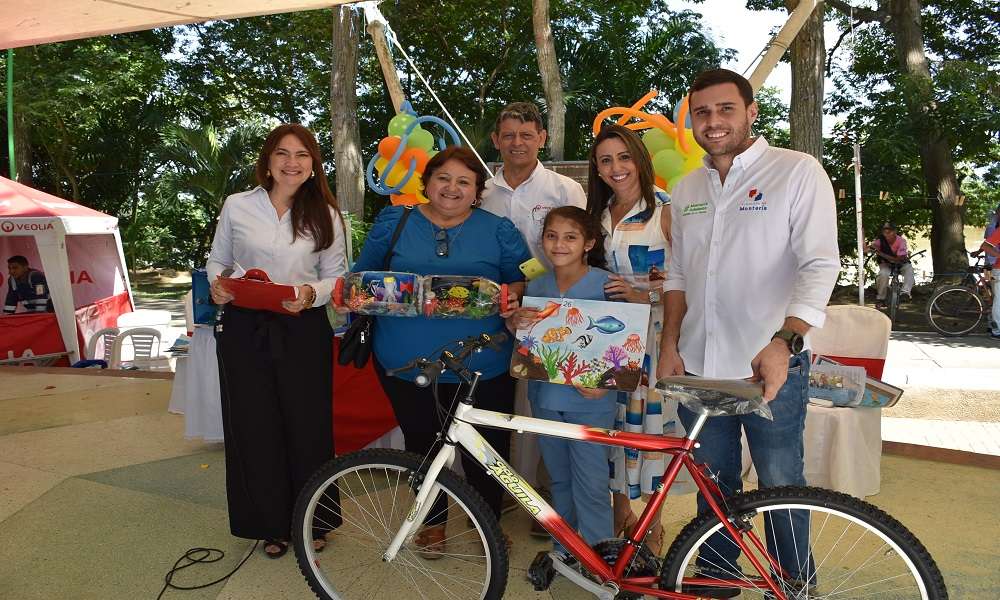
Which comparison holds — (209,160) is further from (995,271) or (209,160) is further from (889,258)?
(995,271)

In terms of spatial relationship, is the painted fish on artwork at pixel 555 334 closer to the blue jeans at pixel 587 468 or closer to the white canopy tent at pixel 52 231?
the blue jeans at pixel 587 468

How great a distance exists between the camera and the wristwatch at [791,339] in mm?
1838

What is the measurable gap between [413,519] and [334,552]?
863 millimetres

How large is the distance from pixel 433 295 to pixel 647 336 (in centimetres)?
74

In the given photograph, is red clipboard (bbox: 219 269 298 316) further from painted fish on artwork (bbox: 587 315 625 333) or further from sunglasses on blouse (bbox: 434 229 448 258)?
painted fish on artwork (bbox: 587 315 625 333)

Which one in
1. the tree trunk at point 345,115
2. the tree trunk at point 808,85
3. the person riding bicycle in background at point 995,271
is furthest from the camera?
the tree trunk at point 345,115

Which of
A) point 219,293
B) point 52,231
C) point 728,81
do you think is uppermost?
point 728,81

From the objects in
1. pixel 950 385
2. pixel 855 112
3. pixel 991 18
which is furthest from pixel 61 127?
pixel 991 18

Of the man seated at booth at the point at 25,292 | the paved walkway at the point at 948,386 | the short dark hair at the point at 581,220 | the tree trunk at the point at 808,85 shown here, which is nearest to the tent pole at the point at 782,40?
the tree trunk at the point at 808,85

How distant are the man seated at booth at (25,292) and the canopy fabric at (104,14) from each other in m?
5.14

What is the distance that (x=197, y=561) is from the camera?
2.81 meters

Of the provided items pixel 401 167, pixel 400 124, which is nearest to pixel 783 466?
pixel 401 167

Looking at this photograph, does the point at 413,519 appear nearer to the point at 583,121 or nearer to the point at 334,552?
the point at 334,552

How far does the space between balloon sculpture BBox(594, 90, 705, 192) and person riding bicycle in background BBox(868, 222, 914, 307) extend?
8784 millimetres
